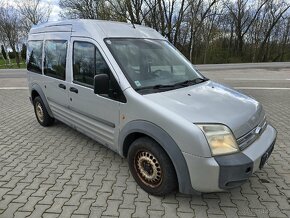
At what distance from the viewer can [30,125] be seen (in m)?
5.86

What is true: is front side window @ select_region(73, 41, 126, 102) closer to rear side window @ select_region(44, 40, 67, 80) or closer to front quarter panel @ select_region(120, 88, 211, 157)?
front quarter panel @ select_region(120, 88, 211, 157)

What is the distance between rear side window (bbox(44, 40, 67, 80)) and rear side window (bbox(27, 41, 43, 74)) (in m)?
0.30

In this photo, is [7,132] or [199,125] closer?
[199,125]

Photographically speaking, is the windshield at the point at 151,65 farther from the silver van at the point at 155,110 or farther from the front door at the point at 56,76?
the front door at the point at 56,76

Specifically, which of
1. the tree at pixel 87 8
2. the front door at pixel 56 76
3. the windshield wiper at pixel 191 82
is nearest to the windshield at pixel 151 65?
the windshield wiper at pixel 191 82

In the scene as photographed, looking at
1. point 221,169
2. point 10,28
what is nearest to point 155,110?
point 221,169

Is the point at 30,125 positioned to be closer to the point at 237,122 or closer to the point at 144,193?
the point at 144,193

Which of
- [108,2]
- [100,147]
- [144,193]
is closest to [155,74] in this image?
[144,193]

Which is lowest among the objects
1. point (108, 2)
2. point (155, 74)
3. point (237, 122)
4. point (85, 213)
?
point (85, 213)

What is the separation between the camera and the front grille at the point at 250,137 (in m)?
2.71

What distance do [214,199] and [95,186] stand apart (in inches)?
55.8

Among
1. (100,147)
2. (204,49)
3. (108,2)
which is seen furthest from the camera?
(204,49)

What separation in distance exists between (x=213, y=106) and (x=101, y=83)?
1.25 m

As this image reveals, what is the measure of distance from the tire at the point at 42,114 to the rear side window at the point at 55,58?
789 millimetres
